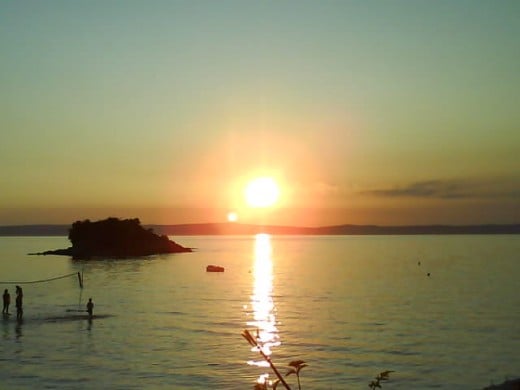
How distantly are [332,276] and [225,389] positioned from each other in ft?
313

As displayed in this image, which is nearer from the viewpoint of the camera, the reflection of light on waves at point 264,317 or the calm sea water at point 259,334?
the calm sea water at point 259,334

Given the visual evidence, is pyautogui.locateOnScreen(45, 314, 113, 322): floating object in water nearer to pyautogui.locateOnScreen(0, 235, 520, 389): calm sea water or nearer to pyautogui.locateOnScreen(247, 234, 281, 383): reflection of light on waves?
pyautogui.locateOnScreen(0, 235, 520, 389): calm sea water

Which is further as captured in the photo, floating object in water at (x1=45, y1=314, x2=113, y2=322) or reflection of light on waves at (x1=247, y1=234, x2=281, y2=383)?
floating object in water at (x1=45, y1=314, x2=113, y2=322)

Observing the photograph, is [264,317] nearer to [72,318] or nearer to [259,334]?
[72,318]

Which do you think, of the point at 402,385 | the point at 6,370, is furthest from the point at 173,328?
the point at 402,385

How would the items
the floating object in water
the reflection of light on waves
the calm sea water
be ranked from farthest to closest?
the floating object in water
the reflection of light on waves
the calm sea water

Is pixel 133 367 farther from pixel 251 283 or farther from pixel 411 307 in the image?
pixel 251 283

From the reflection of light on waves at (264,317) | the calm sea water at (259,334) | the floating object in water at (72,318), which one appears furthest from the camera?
the floating object in water at (72,318)

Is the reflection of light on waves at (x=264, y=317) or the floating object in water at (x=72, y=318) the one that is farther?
the floating object in water at (x=72, y=318)

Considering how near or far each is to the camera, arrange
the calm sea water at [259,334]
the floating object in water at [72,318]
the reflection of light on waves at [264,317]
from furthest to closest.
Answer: the floating object in water at [72,318]
the reflection of light on waves at [264,317]
the calm sea water at [259,334]

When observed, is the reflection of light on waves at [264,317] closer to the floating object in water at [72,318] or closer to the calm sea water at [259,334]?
A: the calm sea water at [259,334]

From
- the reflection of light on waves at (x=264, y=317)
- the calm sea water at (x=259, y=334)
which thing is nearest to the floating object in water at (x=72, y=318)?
the calm sea water at (x=259, y=334)

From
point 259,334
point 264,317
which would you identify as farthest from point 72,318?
point 259,334

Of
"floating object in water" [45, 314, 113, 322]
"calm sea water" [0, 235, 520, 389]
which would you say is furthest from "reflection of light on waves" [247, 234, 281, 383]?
"floating object in water" [45, 314, 113, 322]
